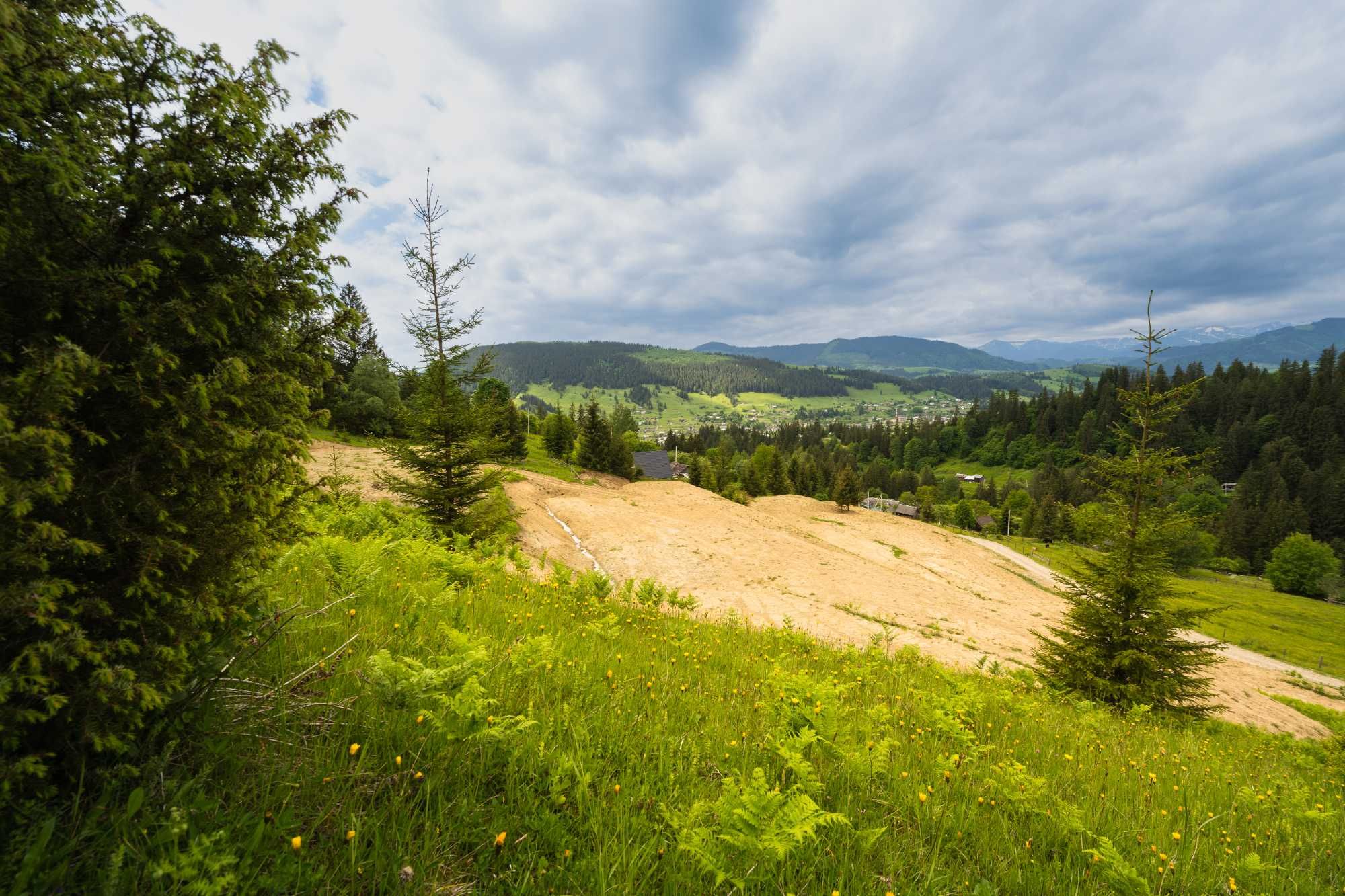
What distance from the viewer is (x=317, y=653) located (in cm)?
354

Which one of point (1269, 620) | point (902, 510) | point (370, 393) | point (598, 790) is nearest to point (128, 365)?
point (598, 790)

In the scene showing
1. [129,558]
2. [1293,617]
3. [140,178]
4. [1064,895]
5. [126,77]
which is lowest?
[1293,617]

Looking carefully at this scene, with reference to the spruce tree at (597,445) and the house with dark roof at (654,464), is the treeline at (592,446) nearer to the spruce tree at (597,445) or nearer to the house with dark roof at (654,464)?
the spruce tree at (597,445)

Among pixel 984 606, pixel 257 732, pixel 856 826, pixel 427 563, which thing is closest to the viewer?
pixel 257 732

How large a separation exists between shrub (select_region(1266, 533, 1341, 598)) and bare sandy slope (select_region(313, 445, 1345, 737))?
62.2m

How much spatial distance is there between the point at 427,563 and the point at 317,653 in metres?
4.01

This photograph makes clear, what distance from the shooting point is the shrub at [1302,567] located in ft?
251

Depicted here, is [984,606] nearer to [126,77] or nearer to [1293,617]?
[126,77]

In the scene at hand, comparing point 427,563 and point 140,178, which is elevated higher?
point 140,178

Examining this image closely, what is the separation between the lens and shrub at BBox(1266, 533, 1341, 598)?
Answer: 76562mm

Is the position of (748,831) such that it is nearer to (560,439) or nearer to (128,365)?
(128,365)

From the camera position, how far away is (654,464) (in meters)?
69.5

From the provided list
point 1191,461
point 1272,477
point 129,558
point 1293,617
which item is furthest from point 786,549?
point 1272,477

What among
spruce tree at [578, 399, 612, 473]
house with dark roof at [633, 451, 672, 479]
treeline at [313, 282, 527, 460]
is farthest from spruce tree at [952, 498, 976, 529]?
treeline at [313, 282, 527, 460]
